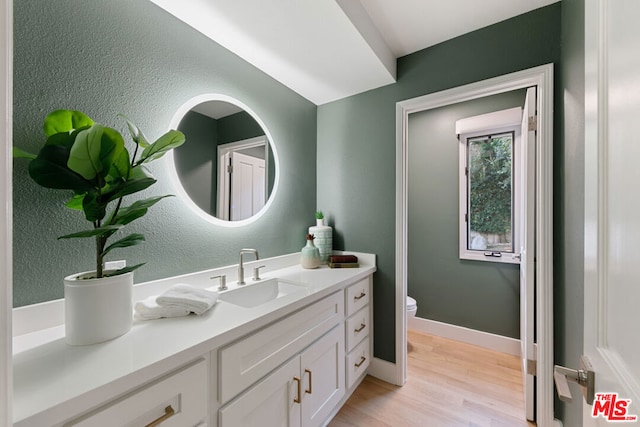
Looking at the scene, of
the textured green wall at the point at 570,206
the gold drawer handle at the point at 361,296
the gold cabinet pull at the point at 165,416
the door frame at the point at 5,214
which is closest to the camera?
the door frame at the point at 5,214

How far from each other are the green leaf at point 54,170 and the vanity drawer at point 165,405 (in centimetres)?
62

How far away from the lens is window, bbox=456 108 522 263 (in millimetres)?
2262

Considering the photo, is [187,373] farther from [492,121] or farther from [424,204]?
[492,121]

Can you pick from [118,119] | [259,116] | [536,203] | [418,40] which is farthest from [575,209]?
[118,119]

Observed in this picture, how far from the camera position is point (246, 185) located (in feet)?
5.38

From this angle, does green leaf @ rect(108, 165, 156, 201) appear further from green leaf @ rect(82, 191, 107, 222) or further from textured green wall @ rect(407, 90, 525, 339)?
textured green wall @ rect(407, 90, 525, 339)

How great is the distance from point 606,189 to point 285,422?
1.34m

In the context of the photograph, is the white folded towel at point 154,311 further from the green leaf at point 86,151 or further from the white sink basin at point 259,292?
the green leaf at point 86,151

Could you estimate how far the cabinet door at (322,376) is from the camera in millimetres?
1184

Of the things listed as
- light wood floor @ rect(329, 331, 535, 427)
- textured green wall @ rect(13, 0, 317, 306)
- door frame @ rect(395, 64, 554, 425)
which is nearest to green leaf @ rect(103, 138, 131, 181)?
textured green wall @ rect(13, 0, 317, 306)

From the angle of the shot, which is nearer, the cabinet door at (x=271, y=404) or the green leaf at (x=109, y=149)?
the green leaf at (x=109, y=149)

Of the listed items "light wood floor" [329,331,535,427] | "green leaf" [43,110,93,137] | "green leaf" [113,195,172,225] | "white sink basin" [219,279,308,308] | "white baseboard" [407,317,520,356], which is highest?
"green leaf" [43,110,93,137]

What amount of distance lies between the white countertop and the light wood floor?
1022 millimetres

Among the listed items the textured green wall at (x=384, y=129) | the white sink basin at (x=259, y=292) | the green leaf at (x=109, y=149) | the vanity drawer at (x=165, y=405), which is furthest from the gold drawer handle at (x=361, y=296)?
the green leaf at (x=109, y=149)
